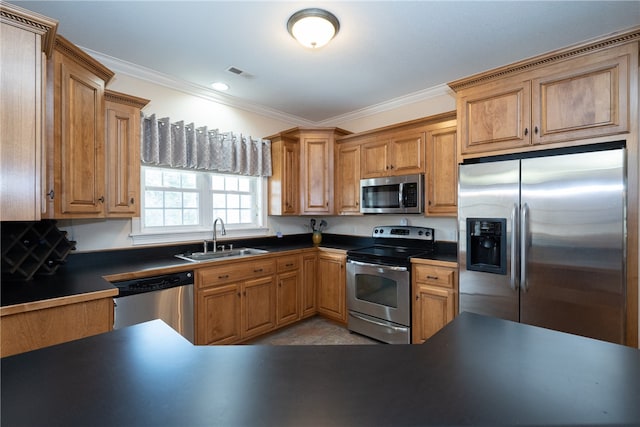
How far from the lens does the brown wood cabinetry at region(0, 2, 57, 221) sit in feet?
4.81

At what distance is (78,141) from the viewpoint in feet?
6.29

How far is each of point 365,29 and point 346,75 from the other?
0.71 m

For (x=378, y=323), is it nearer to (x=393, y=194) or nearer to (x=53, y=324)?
(x=393, y=194)

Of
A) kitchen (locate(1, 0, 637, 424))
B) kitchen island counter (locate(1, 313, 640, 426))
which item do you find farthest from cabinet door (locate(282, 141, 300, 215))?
kitchen island counter (locate(1, 313, 640, 426))

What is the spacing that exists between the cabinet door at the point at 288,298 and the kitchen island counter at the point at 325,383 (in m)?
2.32

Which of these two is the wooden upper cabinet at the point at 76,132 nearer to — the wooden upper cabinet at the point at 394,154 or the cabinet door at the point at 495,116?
the wooden upper cabinet at the point at 394,154

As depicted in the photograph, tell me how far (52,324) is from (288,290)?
2.06m

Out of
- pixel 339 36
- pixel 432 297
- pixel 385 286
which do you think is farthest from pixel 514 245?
pixel 339 36

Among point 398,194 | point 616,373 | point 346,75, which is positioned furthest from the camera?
point 398,194

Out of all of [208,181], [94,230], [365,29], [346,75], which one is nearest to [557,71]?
[365,29]

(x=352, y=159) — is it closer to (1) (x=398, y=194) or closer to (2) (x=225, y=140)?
(1) (x=398, y=194)

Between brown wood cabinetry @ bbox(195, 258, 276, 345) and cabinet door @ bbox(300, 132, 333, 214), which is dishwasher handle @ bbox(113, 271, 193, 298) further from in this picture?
cabinet door @ bbox(300, 132, 333, 214)

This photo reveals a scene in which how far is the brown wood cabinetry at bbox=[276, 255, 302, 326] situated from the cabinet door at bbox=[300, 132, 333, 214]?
0.72 meters

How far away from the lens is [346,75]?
9.12 feet
